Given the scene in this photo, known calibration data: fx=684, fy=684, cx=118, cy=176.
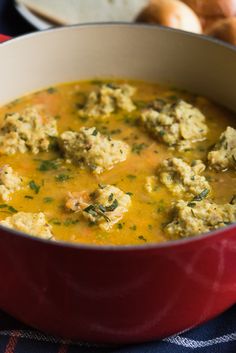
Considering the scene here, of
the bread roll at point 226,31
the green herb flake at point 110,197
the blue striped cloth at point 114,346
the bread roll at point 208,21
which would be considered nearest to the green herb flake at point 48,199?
the green herb flake at point 110,197

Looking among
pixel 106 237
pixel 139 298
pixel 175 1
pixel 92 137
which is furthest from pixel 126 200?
pixel 175 1

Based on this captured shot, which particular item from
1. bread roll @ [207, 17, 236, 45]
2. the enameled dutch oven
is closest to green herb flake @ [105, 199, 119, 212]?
the enameled dutch oven

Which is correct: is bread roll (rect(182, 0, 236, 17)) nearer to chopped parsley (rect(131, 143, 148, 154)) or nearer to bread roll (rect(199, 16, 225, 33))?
bread roll (rect(199, 16, 225, 33))

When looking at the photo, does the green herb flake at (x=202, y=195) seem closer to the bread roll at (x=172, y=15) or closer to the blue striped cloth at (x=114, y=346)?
the blue striped cloth at (x=114, y=346)

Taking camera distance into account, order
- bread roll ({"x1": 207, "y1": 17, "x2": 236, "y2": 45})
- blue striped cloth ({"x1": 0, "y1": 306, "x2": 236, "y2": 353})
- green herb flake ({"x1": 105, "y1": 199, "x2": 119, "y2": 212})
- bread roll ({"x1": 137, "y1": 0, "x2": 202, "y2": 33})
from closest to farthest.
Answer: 1. blue striped cloth ({"x1": 0, "y1": 306, "x2": 236, "y2": 353})
2. green herb flake ({"x1": 105, "y1": 199, "x2": 119, "y2": 212})
3. bread roll ({"x1": 207, "y1": 17, "x2": 236, "y2": 45})
4. bread roll ({"x1": 137, "y1": 0, "x2": 202, "y2": 33})

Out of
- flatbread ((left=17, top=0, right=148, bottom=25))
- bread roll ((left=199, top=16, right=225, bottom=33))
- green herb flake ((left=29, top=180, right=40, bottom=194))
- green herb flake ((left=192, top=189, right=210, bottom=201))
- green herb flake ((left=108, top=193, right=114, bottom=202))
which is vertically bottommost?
green herb flake ((left=29, top=180, right=40, bottom=194))

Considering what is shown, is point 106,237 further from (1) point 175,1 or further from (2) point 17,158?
(1) point 175,1
